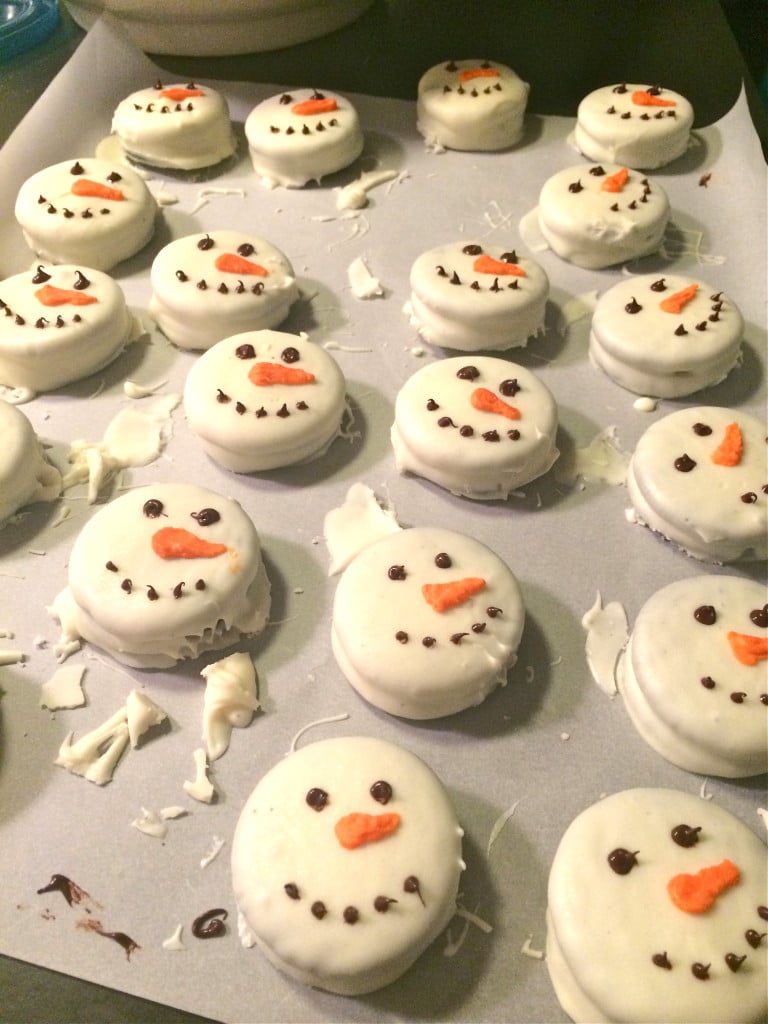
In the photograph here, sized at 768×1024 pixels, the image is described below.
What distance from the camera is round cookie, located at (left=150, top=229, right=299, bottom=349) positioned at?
2359mm

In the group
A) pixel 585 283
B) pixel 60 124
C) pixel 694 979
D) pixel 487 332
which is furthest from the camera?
pixel 60 124

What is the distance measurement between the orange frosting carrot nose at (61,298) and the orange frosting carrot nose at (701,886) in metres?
1.99

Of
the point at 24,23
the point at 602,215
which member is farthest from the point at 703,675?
the point at 24,23

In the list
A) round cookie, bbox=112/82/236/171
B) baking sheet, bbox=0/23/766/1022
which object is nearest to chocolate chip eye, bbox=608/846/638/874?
baking sheet, bbox=0/23/766/1022

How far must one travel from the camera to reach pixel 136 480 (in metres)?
2.18

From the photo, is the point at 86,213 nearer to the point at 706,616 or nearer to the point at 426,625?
the point at 426,625

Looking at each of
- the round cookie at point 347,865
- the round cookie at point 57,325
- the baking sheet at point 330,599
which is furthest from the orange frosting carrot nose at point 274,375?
the round cookie at point 347,865

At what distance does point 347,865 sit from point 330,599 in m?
0.65

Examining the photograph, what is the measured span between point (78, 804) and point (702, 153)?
2838 millimetres

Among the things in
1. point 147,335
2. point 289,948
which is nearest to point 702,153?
point 147,335

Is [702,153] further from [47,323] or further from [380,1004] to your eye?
[380,1004]

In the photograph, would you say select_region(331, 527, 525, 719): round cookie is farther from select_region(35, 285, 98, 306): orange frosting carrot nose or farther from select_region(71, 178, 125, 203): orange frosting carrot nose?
select_region(71, 178, 125, 203): orange frosting carrot nose

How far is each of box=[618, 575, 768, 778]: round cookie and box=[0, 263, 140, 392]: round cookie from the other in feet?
5.22

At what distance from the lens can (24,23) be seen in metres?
3.04
